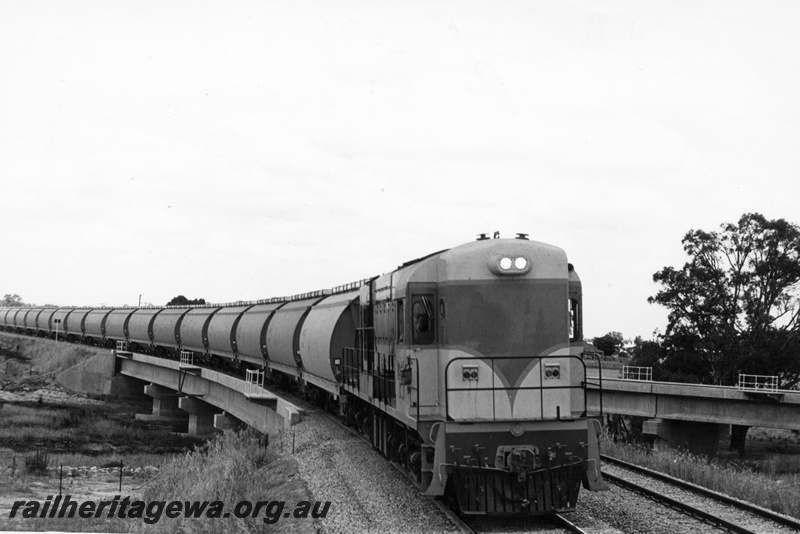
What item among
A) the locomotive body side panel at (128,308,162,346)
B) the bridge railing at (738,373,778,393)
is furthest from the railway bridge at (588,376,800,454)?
the locomotive body side panel at (128,308,162,346)

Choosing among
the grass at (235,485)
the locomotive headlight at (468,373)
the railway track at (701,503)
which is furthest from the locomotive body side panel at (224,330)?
the locomotive headlight at (468,373)

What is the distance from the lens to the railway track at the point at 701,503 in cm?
1170

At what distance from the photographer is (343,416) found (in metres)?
23.2

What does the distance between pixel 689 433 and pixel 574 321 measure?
26.6m

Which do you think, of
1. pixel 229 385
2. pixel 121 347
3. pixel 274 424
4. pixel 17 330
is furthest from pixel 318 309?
pixel 17 330

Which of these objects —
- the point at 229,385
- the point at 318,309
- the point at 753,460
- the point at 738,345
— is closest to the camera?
the point at 318,309

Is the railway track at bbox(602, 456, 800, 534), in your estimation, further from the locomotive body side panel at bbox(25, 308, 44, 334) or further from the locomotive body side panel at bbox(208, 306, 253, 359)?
the locomotive body side panel at bbox(25, 308, 44, 334)

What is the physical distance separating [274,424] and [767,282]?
3434 centimetres

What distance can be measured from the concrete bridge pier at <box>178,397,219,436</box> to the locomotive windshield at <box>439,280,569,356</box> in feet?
118

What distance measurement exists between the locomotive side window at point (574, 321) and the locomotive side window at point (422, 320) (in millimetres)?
2226

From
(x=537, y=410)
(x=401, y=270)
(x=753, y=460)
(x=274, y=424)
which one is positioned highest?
(x=401, y=270)

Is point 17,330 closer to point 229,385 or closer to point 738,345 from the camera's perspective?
point 229,385

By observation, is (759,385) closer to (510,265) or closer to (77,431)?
(510,265)

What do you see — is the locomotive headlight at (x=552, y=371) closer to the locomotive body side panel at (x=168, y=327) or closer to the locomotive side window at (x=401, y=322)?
the locomotive side window at (x=401, y=322)
